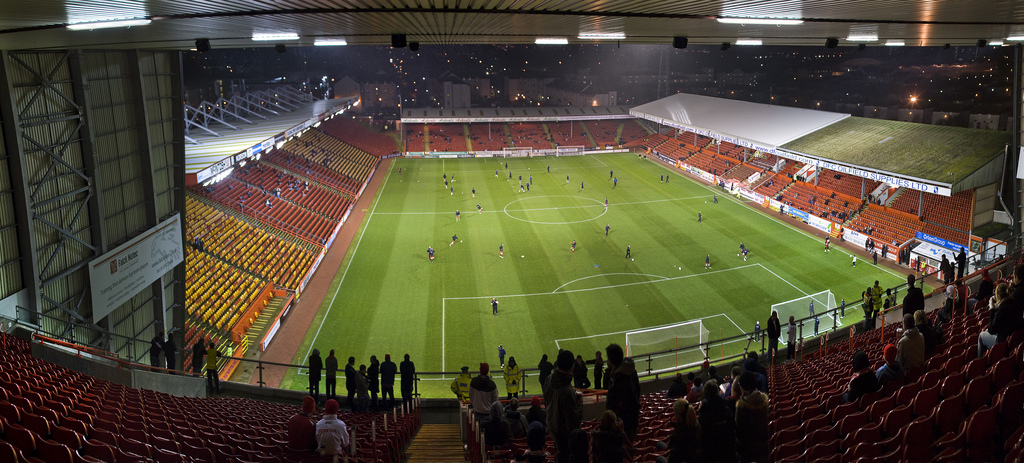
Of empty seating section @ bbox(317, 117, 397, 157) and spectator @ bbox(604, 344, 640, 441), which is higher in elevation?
spectator @ bbox(604, 344, 640, 441)

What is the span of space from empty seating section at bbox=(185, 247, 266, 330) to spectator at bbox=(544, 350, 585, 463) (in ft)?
69.7

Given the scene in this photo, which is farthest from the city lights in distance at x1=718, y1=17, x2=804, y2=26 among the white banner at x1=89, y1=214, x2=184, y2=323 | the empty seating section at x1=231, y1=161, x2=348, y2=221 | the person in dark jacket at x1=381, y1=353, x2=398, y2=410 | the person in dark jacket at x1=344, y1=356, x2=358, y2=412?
the empty seating section at x1=231, y1=161, x2=348, y2=221

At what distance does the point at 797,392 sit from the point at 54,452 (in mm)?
10028

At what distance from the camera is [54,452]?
6.01m

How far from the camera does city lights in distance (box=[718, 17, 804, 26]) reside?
44.7ft

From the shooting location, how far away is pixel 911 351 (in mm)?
8086

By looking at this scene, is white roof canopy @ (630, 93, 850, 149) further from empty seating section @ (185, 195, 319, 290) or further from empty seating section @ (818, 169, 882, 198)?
empty seating section @ (185, 195, 319, 290)

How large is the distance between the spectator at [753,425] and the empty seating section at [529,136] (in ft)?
234

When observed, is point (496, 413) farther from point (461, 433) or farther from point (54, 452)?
point (54, 452)

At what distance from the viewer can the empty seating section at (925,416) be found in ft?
18.0

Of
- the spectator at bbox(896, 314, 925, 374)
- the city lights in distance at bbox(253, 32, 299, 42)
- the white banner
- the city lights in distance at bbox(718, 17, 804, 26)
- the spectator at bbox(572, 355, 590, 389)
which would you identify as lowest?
the spectator at bbox(572, 355, 590, 389)

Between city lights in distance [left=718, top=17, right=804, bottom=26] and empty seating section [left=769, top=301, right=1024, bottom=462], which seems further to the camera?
city lights in distance [left=718, top=17, right=804, bottom=26]

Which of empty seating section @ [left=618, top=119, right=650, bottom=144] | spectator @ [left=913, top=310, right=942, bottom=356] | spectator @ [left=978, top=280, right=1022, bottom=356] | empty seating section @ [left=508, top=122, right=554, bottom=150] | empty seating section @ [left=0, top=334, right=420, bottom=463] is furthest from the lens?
empty seating section @ [left=618, top=119, right=650, bottom=144]

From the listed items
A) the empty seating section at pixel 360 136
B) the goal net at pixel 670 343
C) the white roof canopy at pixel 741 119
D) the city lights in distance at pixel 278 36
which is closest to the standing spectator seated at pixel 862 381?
the city lights in distance at pixel 278 36
